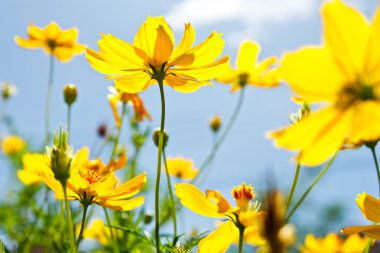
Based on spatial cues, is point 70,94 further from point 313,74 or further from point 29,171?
point 313,74

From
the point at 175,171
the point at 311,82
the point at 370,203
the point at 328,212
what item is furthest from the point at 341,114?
the point at 328,212

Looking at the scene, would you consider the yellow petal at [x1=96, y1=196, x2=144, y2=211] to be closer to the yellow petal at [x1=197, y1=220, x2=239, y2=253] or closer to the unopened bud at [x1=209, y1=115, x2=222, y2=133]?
the yellow petal at [x1=197, y1=220, x2=239, y2=253]

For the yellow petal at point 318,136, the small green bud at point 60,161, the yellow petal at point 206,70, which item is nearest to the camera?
the yellow petal at point 318,136

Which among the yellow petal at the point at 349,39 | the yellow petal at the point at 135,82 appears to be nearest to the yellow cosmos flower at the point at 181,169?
the yellow petal at the point at 135,82

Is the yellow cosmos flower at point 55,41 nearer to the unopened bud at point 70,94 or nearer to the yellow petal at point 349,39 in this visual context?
the unopened bud at point 70,94

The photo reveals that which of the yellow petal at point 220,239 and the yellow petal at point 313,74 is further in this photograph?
the yellow petal at point 220,239

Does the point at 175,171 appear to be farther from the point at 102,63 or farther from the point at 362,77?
the point at 362,77

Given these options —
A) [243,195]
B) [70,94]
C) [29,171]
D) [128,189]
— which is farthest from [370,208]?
[29,171]

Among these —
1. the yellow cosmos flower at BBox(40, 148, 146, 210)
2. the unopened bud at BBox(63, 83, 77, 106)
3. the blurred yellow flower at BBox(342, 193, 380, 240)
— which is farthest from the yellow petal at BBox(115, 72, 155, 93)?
the unopened bud at BBox(63, 83, 77, 106)
